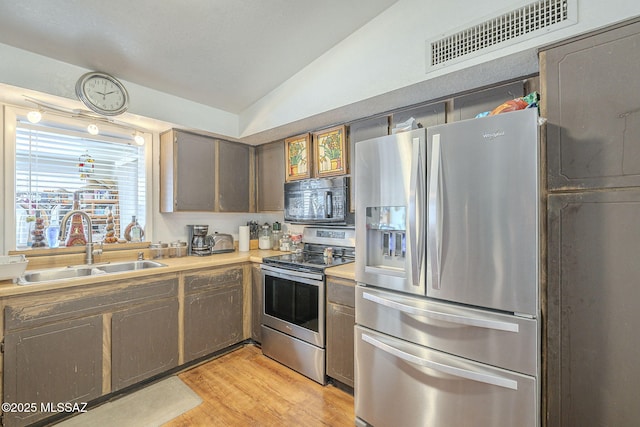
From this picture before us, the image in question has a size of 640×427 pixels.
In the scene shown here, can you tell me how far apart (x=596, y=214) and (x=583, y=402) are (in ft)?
2.68

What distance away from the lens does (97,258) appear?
8.02ft

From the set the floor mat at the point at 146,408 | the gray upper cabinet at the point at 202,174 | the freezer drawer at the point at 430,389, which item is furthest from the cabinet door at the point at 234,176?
the freezer drawer at the point at 430,389

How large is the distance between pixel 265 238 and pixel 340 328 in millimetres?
1580

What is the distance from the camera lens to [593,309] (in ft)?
3.96

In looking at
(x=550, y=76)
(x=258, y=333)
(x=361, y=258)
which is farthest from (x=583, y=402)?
(x=258, y=333)

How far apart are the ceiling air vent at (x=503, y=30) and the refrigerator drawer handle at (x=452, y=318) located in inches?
54.6

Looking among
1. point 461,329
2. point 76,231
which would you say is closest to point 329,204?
point 461,329

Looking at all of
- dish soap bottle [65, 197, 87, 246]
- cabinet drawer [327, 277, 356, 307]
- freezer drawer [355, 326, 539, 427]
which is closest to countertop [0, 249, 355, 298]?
cabinet drawer [327, 277, 356, 307]

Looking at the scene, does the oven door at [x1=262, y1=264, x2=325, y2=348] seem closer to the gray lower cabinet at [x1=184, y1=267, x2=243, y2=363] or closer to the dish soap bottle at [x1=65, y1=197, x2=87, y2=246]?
the gray lower cabinet at [x1=184, y1=267, x2=243, y2=363]

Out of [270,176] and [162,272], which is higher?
[270,176]

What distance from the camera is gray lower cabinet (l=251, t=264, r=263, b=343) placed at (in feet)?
8.95

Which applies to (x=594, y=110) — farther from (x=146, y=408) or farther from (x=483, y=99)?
(x=146, y=408)

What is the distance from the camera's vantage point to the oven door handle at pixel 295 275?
222 centimetres

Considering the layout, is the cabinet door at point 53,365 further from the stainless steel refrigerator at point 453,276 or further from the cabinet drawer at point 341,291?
the stainless steel refrigerator at point 453,276
